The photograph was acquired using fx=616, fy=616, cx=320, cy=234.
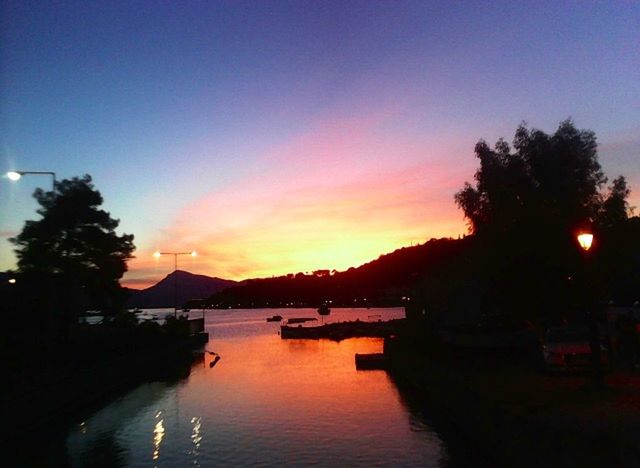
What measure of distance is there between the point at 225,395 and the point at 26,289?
1921 cm

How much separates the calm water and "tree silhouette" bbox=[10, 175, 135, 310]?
978 centimetres

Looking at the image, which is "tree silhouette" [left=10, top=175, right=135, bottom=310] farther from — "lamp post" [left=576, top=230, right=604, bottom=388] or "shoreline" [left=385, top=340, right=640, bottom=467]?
"lamp post" [left=576, top=230, right=604, bottom=388]

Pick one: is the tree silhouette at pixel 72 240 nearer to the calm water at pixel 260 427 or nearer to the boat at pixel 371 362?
the calm water at pixel 260 427

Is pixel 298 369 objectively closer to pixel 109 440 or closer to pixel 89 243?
pixel 89 243

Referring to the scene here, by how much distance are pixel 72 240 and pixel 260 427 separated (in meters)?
24.5

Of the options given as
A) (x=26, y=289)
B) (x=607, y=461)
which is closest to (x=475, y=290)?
(x=26, y=289)

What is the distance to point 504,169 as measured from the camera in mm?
40312

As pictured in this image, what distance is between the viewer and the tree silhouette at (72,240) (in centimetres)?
4434

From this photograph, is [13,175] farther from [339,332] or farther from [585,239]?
[339,332]

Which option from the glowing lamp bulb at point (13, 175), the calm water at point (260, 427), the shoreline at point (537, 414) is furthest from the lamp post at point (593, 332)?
the glowing lamp bulb at point (13, 175)

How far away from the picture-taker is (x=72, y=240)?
4522 centimetres

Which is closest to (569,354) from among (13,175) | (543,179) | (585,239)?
(585,239)

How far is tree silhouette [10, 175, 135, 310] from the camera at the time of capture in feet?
145

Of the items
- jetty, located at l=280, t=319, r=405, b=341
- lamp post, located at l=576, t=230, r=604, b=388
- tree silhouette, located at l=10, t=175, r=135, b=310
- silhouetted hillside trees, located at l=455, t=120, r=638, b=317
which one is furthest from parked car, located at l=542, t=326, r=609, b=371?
jetty, located at l=280, t=319, r=405, b=341
